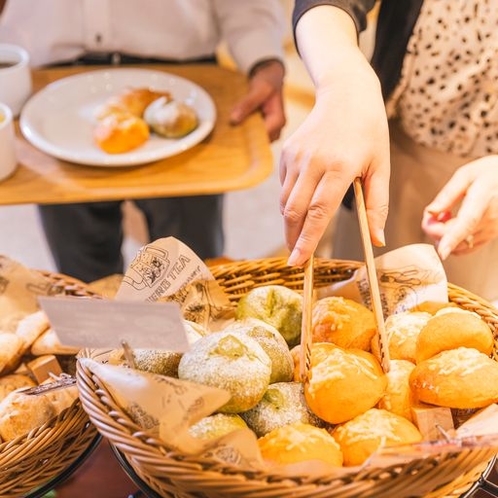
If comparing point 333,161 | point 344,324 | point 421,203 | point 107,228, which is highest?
point 333,161

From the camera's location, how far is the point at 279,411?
0.74 metres

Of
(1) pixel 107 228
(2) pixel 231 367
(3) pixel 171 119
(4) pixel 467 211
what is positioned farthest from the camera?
(1) pixel 107 228

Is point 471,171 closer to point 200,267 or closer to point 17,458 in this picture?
point 200,267

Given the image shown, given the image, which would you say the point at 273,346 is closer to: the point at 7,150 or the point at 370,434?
the point at 370,434

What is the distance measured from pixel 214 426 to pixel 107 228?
1198 mm

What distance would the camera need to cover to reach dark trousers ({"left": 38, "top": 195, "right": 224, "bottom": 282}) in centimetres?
174

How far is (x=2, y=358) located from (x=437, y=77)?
82 centimetres

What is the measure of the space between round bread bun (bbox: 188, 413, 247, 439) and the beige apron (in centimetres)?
57

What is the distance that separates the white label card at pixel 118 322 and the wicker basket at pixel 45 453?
160mm

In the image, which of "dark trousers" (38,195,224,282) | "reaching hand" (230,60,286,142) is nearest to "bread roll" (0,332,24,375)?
"reaching hand" (230,60,286,142)

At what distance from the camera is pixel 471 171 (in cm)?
99

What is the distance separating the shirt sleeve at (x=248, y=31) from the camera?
160 centimetres

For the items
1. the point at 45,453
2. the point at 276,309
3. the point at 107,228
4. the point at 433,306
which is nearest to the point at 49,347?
the point at 45,453

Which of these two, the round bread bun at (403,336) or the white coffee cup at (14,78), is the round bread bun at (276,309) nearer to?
the round bread bun at (403,336)
